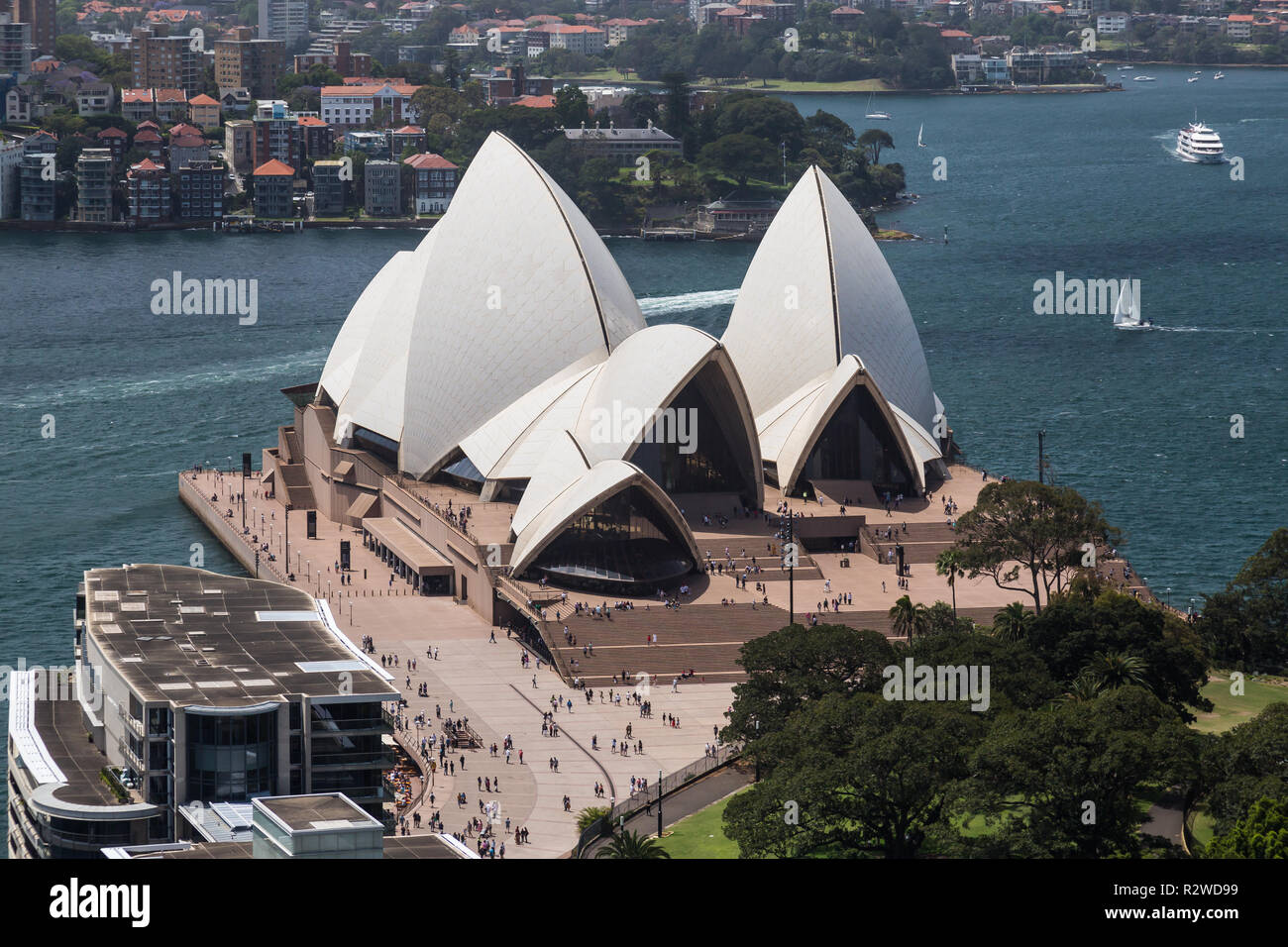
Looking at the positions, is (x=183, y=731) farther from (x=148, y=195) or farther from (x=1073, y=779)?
(x=148, y=195)

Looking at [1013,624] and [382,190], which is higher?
[382,190]

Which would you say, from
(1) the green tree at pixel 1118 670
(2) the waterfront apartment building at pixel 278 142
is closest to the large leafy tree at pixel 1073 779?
(1) the green tree at pixel 1118 670

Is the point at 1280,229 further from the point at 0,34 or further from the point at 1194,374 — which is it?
the point at 0,34

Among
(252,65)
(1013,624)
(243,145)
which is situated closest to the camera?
(1013,624)

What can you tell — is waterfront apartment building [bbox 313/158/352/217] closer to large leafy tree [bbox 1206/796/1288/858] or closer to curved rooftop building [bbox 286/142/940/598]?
curved rooftop building [bbox 286/142/940/598]

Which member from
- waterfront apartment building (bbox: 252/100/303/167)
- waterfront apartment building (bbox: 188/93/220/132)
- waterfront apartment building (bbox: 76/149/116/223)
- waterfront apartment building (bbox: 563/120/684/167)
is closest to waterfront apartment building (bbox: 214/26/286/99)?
waterfront apartment building (bbox: 188/93/220/132)

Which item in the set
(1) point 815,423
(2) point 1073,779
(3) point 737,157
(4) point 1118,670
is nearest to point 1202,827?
(2) point 1073,779
